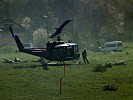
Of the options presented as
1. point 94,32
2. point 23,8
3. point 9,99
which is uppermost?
point 23,8

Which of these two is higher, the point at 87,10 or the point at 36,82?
the point at 87,10

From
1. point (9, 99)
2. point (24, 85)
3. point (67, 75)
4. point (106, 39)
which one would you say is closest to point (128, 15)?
point (106, 39)

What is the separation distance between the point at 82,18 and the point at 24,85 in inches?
3451

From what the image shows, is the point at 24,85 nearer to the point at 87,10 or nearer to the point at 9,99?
the point at 9,99

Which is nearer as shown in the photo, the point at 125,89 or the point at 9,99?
the point at 9,99

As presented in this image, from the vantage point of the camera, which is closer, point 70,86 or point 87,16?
point 70,86

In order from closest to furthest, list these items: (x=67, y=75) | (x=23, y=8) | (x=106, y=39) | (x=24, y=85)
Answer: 1. (x=24, y=85)
2. (x=67, y=75)
3. (x=106, y=39)
4. (x=23, y=8)

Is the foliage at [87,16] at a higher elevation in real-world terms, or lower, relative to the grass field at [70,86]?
higher

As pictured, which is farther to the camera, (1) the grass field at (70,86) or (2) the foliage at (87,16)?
(2) the foliage at (87,16)

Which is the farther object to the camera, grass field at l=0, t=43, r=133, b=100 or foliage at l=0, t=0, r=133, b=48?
foliage at l=0, t=0, r=133, b=48

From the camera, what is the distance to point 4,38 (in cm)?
11288

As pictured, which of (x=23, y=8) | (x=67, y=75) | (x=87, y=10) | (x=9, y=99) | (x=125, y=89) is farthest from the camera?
(x=23, y=8)

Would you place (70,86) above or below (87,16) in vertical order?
below

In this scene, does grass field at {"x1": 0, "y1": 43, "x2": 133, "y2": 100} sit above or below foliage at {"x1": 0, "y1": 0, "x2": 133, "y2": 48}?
below
